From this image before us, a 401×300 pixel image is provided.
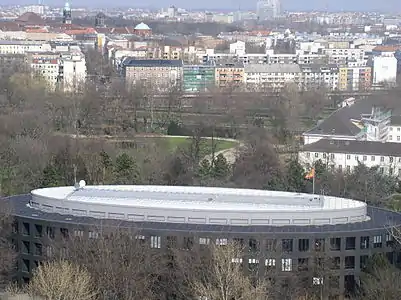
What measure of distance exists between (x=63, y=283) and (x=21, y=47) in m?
39.5

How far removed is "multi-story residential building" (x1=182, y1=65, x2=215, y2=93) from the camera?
40188 millimetres

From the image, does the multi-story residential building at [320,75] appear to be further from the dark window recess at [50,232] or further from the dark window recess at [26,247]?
the dark window recess at [50,232]

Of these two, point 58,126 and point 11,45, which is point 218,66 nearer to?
point 11,45

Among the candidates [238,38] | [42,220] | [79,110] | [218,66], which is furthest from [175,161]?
[238,38]

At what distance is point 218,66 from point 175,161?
22603mm

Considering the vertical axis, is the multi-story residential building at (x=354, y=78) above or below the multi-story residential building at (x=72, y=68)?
below

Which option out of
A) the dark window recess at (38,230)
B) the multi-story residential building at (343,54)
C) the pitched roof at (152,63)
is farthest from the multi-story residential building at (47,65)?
the dark window recess at (38,230)

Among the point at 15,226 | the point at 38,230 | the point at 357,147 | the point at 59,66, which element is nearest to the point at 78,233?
the point at 38,230

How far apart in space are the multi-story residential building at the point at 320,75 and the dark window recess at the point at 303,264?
93.9 ft

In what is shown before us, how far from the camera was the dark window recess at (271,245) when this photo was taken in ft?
39.1

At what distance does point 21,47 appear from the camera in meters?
48.9

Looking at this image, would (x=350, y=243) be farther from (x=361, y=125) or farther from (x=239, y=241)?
(x=361, y=125)

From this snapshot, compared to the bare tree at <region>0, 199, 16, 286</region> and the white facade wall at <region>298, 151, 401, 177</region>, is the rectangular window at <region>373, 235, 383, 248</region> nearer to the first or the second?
the bare tree at <region>0, 199, 16, 286</region>

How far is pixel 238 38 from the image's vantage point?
2496 inches
